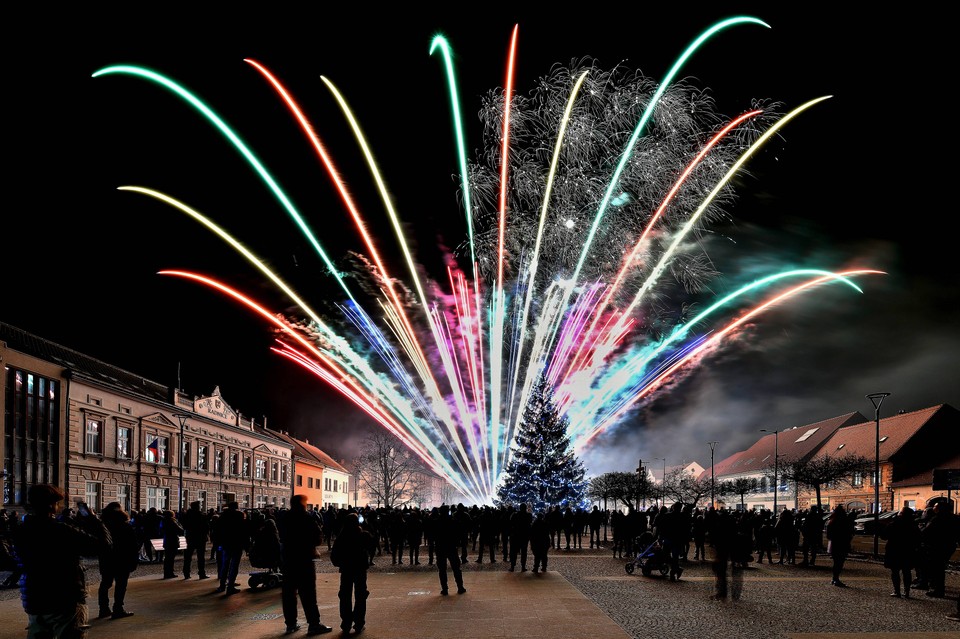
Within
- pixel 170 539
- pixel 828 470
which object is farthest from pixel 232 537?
pixel 828 470

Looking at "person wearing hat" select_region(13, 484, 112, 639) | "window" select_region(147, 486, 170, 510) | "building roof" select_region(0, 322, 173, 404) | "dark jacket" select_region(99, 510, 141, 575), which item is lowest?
"window" select_region(147, 486, 170, 510)

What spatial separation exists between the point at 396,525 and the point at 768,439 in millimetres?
73973

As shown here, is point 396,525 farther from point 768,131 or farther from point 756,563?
point 768,131

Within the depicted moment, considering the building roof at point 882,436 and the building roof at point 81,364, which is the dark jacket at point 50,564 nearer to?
the building roof at point 81,364

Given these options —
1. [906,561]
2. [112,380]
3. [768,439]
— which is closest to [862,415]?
[768,439]

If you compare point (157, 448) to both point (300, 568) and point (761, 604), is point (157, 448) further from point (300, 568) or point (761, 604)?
point (761, 604)

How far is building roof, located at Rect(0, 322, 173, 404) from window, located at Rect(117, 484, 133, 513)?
4910 mm

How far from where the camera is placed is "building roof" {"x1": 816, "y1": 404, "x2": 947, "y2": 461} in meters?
60.5

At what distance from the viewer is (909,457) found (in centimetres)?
5894

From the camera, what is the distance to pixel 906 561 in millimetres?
16156

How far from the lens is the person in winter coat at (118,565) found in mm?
13258

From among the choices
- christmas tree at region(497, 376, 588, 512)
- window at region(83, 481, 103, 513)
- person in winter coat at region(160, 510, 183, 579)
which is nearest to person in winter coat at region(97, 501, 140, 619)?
person in winter coat at region(160, 510, 183, 579)

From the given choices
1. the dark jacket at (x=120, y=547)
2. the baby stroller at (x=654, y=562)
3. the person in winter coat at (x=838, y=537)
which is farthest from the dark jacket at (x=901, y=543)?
the dark jacket at (x=120, y=547)

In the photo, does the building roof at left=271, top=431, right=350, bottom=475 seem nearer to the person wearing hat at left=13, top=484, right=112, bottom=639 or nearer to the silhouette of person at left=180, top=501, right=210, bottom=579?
the silhouette of person at left=180, top=501, right=210, bottom=579
